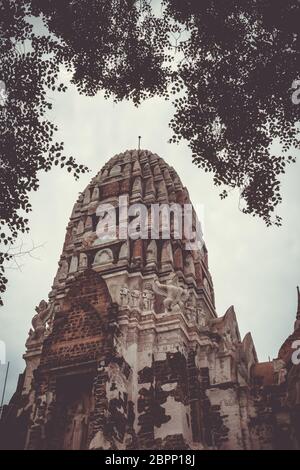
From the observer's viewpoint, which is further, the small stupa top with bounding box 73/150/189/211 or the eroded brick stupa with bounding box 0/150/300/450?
the small stupa top with bounding box 73/150/189/211

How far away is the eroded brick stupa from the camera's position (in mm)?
14125

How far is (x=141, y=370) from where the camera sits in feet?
50.5

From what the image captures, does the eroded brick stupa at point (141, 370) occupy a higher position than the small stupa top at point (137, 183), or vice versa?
the small stupa top at point (137, 183)

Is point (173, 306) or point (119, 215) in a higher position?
point (119, 215)

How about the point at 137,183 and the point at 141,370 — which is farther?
the point at 137,183

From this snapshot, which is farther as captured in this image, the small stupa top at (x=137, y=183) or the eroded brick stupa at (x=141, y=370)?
the small stupa top at (x=137, y=183)

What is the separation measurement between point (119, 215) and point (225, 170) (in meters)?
9.46

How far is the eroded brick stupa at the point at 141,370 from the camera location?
1412cm

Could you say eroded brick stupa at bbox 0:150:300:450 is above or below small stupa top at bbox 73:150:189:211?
below

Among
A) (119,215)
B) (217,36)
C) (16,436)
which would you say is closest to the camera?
(217,36)

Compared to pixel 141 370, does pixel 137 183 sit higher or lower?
higher

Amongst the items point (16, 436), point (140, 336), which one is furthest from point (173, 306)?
point (16, 436)

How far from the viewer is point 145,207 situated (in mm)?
21641
